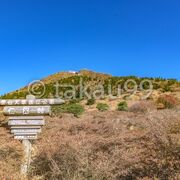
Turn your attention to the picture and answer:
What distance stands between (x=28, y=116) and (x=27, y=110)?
0.54 feet

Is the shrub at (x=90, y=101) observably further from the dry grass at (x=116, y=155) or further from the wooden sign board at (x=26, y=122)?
the dry grass at (x=116, y=155)

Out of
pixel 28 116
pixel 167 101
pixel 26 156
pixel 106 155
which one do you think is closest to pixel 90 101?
pixel 167 101

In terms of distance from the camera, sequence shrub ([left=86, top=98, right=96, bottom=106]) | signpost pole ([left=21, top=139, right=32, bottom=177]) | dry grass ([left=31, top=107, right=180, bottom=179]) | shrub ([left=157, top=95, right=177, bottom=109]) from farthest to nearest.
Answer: shrub ([left=86, top=98, right=96, bottom=106]) → shrub ([left=157, top=95, right=177, bottom=109]) → signpost pole ([left=21, top=139, right=32, bottom=177]) → dry grass ([left=31, top=107, right=180, bottom=179])

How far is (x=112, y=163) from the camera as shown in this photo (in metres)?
7.21

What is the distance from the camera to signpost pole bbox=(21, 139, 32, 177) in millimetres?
8297

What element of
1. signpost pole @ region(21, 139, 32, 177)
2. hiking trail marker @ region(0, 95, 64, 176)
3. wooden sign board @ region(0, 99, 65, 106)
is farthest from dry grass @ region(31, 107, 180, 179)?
wooden sign board @ region(0, 99, 65, 106)

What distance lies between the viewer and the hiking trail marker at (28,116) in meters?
9.44

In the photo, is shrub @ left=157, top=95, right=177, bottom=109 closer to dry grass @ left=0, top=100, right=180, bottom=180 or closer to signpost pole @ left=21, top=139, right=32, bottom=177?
signpost pole @ left=21, top=139, right=32, bottom=177

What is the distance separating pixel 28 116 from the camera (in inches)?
376

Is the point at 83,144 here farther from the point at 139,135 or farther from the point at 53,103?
the point at 53,103

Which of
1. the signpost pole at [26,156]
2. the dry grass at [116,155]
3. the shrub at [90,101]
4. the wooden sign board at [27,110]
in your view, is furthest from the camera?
the shrub at [90,101]

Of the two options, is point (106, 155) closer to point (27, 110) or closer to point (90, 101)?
point (27, 110)

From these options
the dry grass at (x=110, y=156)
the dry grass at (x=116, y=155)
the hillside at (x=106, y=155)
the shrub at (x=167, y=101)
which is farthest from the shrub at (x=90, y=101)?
the dry grass at (x=116, y=155)

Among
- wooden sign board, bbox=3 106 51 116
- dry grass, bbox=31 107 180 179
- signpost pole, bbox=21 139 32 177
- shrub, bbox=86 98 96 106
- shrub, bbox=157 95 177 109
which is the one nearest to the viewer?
dry grass, bbox=31 107 180 179
